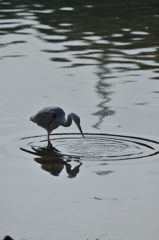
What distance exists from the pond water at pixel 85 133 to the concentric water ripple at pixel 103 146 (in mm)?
16

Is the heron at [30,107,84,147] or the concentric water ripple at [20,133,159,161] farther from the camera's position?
the heron at [30,107,84,147]

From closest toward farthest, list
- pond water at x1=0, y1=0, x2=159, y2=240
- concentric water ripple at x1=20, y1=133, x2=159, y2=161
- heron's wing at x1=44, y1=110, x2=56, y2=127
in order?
1. pond water at x1=0, y1=0, x2=159, y2=240
2. concentric water ripple at x1=20, y1=133, x2=159, y2=161
3. heron's wing at x1=44, y1=110, x2=56, y2=127

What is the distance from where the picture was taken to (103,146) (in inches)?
444

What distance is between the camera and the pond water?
827 centimetres

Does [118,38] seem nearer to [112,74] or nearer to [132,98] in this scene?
[112,74]

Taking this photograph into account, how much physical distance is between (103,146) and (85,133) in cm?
72

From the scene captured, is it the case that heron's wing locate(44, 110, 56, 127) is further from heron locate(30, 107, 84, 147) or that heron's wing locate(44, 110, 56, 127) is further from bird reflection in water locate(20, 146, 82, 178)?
bird reflection in water locate(20, 146, 82, 178)

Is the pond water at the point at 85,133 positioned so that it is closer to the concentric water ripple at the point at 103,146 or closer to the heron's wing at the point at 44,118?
the concentric water ripple at the point at 103,146

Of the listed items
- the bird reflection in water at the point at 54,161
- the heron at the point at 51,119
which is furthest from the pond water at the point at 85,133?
the heron at the point at 51,119

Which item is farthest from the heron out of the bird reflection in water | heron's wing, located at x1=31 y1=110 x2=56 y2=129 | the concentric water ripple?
the bird reflection in water

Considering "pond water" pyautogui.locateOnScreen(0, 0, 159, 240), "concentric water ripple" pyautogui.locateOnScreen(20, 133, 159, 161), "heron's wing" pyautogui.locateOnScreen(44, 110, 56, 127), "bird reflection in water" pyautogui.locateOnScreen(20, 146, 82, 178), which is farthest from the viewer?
"heron's wing" pyautogui.locateOnScreen(44, 110, 56, 127)

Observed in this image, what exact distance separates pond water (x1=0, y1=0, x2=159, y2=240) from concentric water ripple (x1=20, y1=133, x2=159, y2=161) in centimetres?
2

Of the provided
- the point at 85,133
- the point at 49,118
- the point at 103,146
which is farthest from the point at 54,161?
the point at 85,133

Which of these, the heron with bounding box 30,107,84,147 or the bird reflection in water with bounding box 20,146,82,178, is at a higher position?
the heron with bounding box 30,107,84,147
